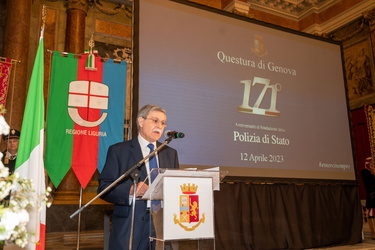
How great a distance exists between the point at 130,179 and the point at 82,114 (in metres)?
2.07

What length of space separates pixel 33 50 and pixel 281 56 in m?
5.48

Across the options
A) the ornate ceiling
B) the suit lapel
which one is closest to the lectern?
the suit lapel

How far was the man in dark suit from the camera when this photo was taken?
272 cm

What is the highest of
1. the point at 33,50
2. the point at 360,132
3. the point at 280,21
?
the point at 280,21

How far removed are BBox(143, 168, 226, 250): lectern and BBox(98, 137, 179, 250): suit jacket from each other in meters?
0.36

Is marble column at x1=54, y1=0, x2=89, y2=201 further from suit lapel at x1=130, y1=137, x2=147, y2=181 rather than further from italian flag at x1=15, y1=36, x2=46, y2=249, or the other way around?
suit lapel at x1=130, y1=137, x2=147, y2=181

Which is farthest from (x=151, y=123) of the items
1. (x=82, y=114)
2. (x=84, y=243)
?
(x=84, y=243)

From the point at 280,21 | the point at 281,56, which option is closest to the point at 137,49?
the point at 281,56

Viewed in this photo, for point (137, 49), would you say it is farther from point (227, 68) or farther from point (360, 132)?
point (360, 132)

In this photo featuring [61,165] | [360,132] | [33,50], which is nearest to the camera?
[61,165]

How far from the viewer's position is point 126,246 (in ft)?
8.96

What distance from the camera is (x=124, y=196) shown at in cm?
271

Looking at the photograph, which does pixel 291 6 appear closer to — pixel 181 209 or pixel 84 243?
pixel 84 243

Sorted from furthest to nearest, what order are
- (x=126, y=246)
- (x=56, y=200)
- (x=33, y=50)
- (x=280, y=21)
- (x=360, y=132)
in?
(x=280, y=21) → (x=360, y=132) → (x=33, y=50) → (x=56, y=200) → (x=126, y=246)
